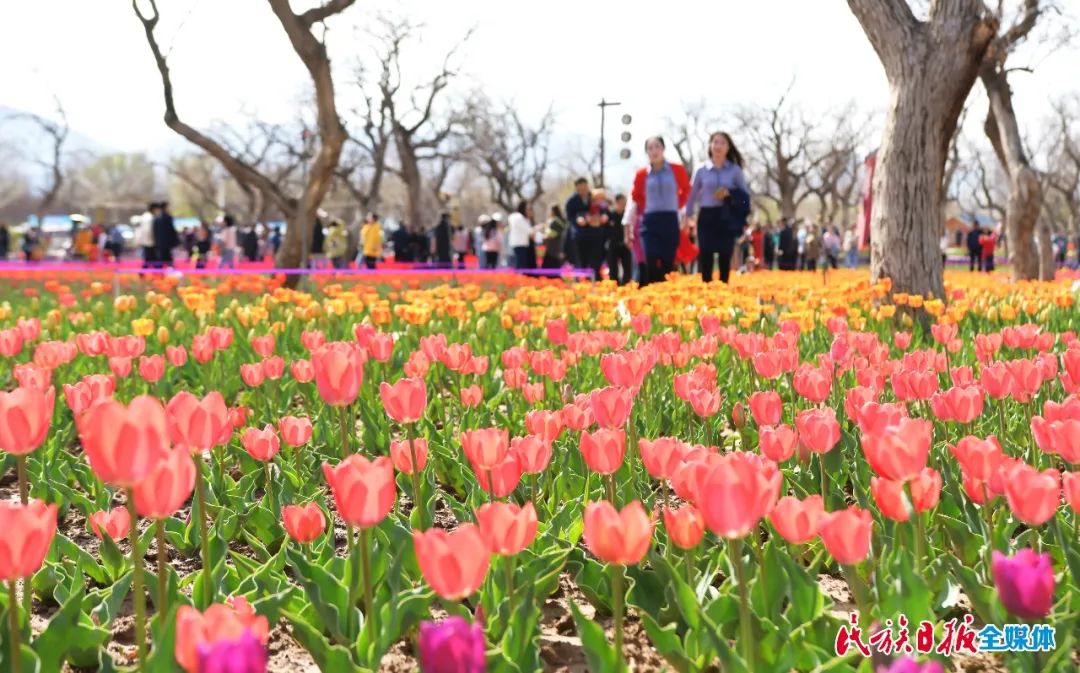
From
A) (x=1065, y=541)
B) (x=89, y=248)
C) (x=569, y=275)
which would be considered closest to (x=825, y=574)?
(x=1065, y=541)

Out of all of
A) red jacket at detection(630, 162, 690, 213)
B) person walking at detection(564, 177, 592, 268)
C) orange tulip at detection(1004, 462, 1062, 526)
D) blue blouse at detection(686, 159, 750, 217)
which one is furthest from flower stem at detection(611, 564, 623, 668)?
person walking at detection(564, 177, 592, 268)

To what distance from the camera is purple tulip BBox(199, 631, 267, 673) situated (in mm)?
837

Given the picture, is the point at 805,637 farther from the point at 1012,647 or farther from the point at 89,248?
the point at 89,248

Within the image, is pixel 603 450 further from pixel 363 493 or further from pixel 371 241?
pixel 371 241

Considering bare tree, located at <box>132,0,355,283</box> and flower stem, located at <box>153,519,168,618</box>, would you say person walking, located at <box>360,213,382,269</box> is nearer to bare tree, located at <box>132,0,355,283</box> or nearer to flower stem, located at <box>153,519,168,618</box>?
bare tree, located at <box>132,0,355,283</box>

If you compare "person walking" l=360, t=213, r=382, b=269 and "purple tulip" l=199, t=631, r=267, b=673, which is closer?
"purple tulip" l=199, t=631, r=267, b=673

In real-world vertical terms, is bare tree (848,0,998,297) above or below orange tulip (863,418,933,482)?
above

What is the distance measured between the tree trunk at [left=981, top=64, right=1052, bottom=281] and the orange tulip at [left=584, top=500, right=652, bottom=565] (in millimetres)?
14149

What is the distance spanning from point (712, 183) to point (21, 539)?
305 inches

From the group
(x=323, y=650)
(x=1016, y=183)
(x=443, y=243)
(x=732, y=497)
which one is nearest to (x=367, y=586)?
(x=323, y=650)

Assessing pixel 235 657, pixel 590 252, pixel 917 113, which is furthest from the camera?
pixel 590 252

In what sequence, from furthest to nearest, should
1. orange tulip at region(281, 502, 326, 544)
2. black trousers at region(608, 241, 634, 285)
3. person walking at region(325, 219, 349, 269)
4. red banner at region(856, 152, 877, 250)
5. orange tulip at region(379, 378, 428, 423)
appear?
person walking at region(325, 219, 349, 269), black trousers at region(608, 241, 634, 285), red banner at region(856, 152, 877, 250), orange tulip at region(379, 378, 428, 423), orange tulip at region(281, 502, 326, 544)

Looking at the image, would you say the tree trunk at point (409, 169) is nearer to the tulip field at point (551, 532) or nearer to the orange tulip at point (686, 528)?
the tulip field at point (551, 532)

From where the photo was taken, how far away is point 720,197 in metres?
8.27
